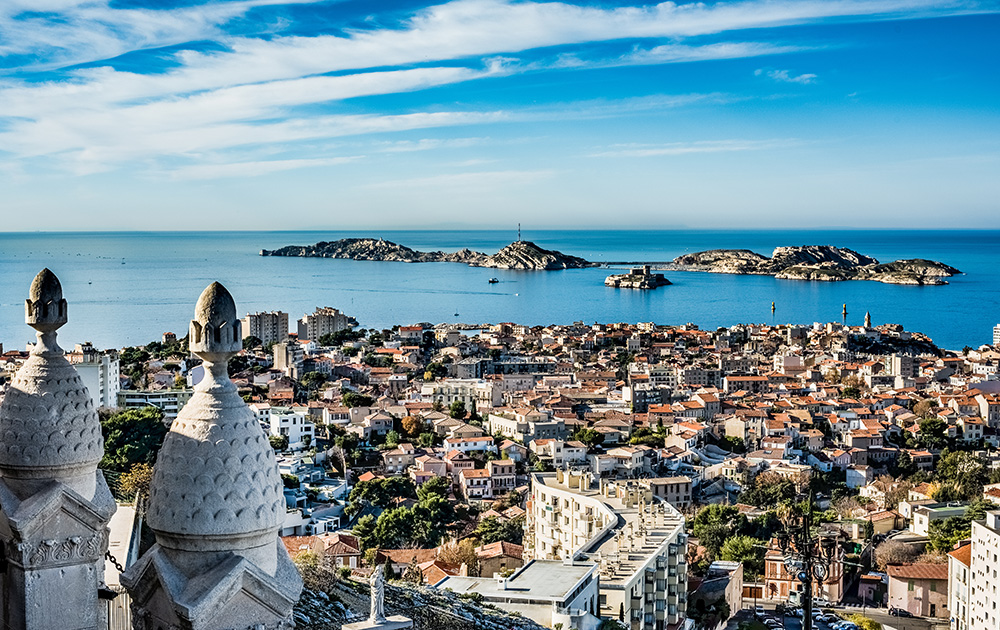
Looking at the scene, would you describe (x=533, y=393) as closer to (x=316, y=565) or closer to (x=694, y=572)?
(x=694, y=572)

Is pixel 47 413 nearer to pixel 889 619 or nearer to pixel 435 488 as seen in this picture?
pixel 889 619

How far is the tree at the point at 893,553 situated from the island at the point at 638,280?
208 ft

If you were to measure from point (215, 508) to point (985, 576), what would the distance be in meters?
13.9

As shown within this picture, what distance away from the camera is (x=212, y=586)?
209 cm

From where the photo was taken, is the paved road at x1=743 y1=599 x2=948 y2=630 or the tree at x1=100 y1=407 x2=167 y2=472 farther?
the tree at x1=100 y1=407 x2=167 y2=472

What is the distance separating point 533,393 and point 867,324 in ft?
89.0

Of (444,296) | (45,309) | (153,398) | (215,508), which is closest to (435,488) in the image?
(153,398)

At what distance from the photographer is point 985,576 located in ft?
45.4

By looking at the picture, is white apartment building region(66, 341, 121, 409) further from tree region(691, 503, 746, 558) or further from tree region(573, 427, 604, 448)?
tree region(691, 503, 746, 558)

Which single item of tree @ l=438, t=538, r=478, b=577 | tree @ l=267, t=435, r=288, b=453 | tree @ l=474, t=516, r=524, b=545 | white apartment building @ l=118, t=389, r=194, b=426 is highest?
white apartment building @ l=118, t=389, r=194, b=426

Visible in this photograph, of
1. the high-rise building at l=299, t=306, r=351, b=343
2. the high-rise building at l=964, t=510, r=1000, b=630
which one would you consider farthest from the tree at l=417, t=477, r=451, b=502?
the high-rise building at l=299, t=306, r=351, b=343

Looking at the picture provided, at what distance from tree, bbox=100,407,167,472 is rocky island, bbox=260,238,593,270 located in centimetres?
8188

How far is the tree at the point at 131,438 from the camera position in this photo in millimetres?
15781

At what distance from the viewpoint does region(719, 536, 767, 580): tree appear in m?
15.6
